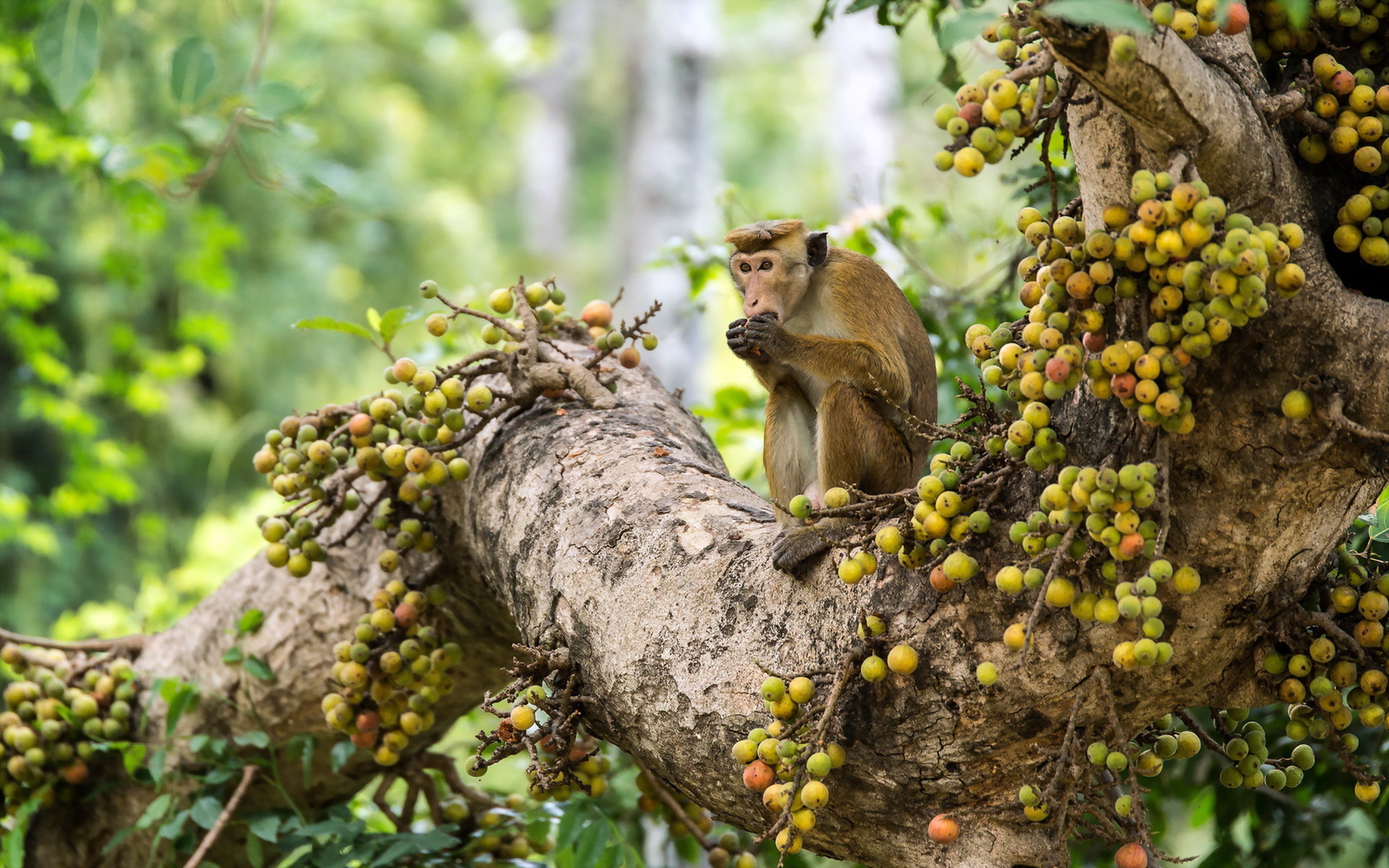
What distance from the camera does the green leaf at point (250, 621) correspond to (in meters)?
2.79

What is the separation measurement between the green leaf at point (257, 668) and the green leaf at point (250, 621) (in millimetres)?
71

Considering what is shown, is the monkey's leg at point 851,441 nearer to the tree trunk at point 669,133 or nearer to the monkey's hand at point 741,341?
the monkey's hand at point 741,341

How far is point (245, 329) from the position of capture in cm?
918

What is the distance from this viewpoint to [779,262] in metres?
3.22

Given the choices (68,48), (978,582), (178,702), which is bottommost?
(978,582)

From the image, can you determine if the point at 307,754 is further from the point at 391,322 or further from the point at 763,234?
the point at 763,234

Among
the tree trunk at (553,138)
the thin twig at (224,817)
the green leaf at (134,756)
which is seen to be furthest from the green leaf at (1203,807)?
the tree trunk at (553,138)

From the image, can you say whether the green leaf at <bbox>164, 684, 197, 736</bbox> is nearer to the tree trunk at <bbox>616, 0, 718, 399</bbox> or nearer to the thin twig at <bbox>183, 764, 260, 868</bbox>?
the thin twig at <bbox>183, 764, 260, 868</bbox>

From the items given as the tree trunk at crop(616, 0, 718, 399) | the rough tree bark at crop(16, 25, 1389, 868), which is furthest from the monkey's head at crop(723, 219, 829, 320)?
the tree trunk at crop(616, 0, 718, 399)

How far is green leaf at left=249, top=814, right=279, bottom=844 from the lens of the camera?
2504mm

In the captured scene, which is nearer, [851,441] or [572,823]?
[572,823]

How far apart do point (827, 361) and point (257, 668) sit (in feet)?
5.32

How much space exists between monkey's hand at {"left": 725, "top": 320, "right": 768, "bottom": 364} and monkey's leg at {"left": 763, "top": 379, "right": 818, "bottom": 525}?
5.4 inches

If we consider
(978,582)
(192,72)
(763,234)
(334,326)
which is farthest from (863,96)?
(978,582)
